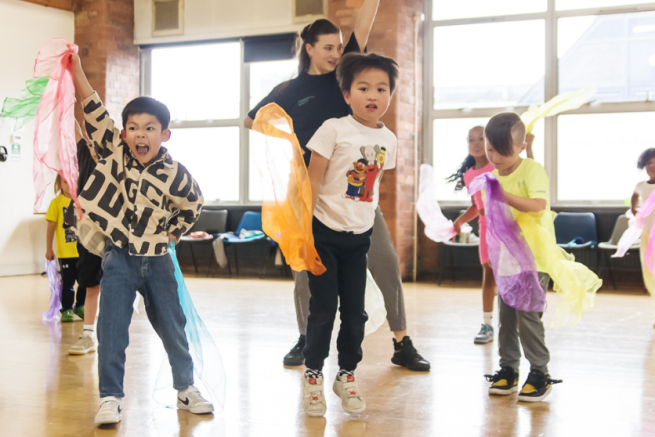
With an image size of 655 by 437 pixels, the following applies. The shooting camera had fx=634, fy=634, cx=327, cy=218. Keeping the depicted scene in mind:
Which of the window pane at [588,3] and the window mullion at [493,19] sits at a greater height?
the window pane at [588,3]

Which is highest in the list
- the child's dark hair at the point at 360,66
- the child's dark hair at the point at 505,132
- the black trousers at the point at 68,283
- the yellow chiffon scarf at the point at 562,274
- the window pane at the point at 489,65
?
the window pane at the point at 489,65

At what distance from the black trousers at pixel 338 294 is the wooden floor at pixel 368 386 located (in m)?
0.21

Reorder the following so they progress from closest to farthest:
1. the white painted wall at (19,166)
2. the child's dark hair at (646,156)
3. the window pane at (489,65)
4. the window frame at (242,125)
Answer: the child's dark hair at (646,156) → the window pane at (489,65) → the white painted wall at (19,166) → the window frame at (242,125)

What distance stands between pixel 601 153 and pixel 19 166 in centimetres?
702

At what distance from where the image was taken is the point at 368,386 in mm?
2578

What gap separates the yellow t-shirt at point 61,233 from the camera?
4.34m

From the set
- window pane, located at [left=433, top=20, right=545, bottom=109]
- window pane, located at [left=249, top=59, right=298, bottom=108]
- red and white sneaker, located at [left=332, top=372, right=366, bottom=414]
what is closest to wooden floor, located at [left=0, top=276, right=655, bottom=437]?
red and white sneaker, located at [left=332, top=372, right=366, bottom=414]

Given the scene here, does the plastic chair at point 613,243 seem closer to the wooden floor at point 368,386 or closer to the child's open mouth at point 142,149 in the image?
the wooden floor at point 368,386

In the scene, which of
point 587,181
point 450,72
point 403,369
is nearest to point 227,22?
point 450,72

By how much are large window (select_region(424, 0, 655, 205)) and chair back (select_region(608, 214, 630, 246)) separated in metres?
0.51

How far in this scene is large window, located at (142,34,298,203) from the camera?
8.30m

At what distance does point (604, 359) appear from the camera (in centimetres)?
312

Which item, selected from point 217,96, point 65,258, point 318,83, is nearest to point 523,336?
point 318,83

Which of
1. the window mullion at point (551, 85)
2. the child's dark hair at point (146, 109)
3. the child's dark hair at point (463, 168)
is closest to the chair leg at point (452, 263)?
the window mullion at point (551, 85)
